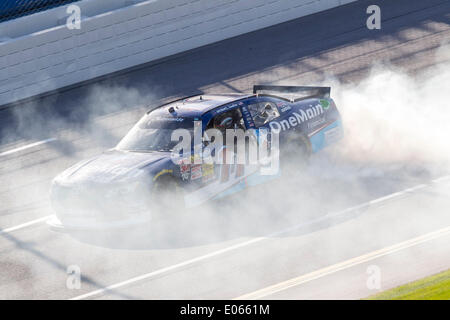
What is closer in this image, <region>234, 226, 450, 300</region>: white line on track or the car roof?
<region>234, 226, 450, 300</region>: white line on track

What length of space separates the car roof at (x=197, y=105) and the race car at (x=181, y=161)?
0.05 ft

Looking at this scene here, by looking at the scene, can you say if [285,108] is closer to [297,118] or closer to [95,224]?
[297,118]

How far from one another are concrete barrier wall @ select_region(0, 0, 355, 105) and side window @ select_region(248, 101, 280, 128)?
328 inches

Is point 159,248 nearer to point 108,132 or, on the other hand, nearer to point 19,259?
point 19,259

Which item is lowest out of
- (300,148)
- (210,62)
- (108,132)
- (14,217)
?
(14,217)

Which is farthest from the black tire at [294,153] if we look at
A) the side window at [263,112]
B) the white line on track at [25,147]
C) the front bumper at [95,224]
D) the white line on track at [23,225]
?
the white line on track at [25,147]

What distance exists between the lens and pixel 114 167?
11.7 meters

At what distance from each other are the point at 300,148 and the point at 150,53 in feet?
30.3

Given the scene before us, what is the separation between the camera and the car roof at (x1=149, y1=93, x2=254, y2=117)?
504 inches

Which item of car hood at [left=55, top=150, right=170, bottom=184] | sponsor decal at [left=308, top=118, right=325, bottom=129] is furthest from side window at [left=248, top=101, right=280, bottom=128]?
car hood at [left=55, top=150, right=170, bottom=184]

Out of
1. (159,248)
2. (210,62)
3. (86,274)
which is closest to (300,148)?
(159,248)

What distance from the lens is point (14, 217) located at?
521 inches

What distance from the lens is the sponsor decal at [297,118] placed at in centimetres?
1328

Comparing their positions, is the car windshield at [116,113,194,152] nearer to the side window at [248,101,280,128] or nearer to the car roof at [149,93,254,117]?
the car roof at [149,93,254,117]
